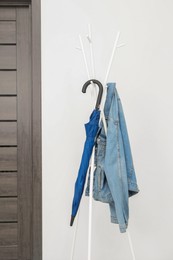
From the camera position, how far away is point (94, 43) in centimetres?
183

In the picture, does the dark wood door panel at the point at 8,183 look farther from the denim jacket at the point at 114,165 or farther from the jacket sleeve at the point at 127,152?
the jacket sleeve at the point at 127,152

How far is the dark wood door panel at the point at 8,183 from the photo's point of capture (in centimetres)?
194

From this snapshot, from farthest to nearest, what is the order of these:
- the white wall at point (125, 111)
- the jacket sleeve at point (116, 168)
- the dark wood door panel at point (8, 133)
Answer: the dark wood door panel at point (8, 133) < the white wall at point (125, 111) < the jacket sleeve at point (116, 168)

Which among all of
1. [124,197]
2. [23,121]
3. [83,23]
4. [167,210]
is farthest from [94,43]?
[167,210]

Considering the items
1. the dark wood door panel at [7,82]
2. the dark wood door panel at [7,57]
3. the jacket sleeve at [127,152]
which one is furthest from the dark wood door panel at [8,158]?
the jacket sleeve at [127,152]

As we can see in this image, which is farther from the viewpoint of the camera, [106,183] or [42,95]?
[42,95]

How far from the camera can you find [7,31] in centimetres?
191

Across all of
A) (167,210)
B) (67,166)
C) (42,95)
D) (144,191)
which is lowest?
(167,210)

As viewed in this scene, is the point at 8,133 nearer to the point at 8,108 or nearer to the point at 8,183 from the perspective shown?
the point at 8,108

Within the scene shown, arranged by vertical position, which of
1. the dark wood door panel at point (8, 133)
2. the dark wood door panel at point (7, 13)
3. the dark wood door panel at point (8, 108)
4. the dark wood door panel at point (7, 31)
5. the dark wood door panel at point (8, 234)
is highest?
the dark wood door panel at point (7, 13)

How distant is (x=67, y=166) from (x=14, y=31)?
0.96 m

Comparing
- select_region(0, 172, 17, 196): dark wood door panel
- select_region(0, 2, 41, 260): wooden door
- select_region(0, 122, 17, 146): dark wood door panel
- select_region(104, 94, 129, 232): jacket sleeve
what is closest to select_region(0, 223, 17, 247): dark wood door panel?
select_region(0, 2, 41, 260): wooden door

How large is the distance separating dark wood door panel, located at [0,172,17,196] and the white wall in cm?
24

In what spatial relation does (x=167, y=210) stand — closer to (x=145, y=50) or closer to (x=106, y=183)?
(x=106, y=183)
